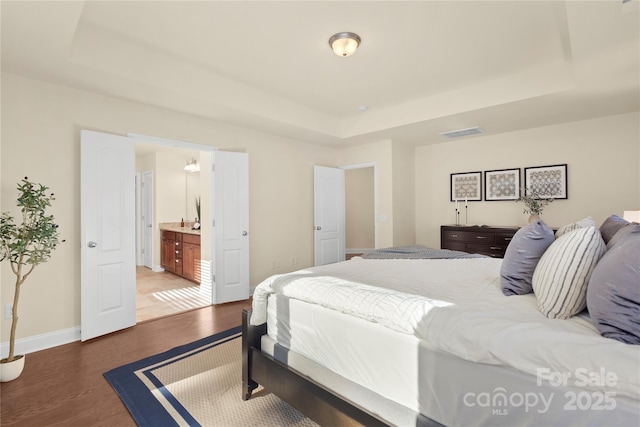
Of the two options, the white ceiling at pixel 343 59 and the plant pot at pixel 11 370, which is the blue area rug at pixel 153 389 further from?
the white ceiling at pixel 343 59

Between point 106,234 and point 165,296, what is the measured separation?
5.46ft

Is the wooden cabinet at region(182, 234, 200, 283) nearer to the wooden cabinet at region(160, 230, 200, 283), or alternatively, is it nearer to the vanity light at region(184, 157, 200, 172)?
the wooden cabinet at region(160, 230, 200, 283)

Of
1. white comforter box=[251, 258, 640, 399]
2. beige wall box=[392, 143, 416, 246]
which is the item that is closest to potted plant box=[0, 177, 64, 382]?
white comforter box=[251, 258, 640, 399]

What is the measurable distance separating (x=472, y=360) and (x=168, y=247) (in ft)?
20.1

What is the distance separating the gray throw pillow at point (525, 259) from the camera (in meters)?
1.64

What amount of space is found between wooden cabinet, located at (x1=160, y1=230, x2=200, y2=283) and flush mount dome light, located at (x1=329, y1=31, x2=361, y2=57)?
Answer: 382cm

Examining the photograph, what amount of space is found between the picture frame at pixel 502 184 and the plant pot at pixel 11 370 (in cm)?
590

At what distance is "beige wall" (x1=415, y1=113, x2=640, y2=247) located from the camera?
4031 mm

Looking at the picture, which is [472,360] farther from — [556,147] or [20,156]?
[556,147]

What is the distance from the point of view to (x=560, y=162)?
4457 mm

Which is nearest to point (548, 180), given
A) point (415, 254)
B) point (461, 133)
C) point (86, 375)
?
point (461, 133)

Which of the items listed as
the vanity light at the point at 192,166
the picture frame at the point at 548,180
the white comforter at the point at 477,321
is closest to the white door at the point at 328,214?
the vanity light at the point at 192,166

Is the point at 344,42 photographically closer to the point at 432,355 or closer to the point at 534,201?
the point at 432,355

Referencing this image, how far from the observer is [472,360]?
1.17 metres
